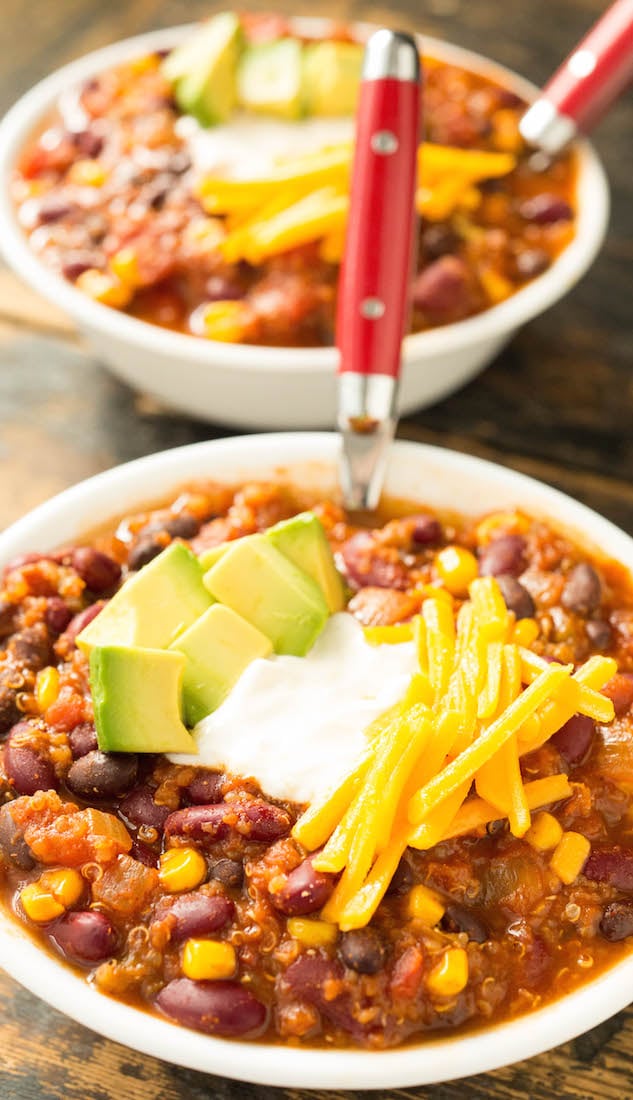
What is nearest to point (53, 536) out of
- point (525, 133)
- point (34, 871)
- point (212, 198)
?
point (34, 871)

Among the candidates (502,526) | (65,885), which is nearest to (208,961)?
(65,885)

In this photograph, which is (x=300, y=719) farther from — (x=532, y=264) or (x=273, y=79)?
(x=273, y=79)

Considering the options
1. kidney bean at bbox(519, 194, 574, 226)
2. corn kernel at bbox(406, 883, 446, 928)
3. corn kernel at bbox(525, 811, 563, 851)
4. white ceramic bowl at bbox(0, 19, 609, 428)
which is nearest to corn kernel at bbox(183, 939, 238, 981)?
corn kernel at bbox(406, 883, 446, 928)

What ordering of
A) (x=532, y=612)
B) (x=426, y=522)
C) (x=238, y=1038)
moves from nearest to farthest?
(x=238, y=1038) → (x=532, y=612) → (x=426, y=522)

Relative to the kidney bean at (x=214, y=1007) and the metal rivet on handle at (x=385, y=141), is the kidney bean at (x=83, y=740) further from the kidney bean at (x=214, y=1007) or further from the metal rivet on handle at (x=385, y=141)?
the metal rivet on handle at (x=385, y=141)

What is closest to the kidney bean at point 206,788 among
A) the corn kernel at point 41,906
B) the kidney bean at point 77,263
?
the corn kernel at point 41,906

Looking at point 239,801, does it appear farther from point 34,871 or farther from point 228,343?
point 228,343
